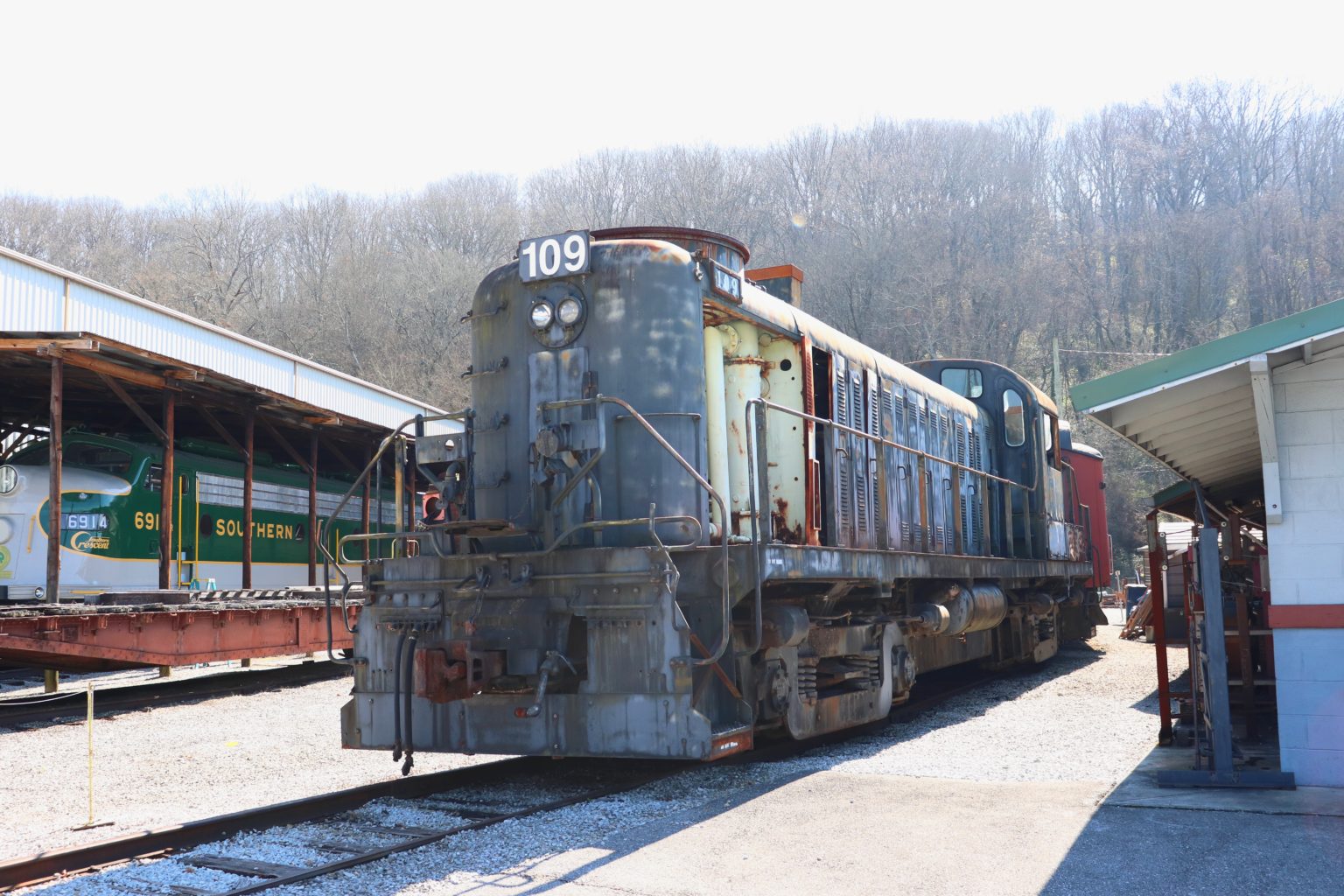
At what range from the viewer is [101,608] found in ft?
40.7

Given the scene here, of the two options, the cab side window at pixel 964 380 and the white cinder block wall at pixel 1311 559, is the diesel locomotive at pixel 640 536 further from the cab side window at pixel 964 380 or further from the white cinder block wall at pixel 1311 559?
the cab side window at pixel 964 380

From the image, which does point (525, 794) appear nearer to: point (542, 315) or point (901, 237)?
point (542, 315)

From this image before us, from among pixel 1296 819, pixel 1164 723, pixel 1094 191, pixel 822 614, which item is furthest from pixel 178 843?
pixel 1094 191

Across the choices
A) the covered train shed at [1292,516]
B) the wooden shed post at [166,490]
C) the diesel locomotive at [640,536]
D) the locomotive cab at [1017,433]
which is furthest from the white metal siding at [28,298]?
the covered train shed at [1292,516]

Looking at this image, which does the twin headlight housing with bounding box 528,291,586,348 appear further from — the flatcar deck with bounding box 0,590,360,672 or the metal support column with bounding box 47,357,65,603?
the metal support column with bounding box 47,357,65,603

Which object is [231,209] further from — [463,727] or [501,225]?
[463,727]

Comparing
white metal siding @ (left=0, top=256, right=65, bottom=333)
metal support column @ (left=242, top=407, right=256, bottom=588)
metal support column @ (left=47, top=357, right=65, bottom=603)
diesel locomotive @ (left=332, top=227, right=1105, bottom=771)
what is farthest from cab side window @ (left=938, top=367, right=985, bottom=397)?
white metal siding @ (left=0, top=256, right=65, bottom=333)

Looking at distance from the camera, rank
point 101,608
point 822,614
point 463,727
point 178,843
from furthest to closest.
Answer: point 101,608 → point 822,614 → point 463,727 → point 178,843

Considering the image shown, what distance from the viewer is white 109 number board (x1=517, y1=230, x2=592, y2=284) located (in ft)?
23.9

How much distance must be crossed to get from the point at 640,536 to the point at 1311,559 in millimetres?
4341

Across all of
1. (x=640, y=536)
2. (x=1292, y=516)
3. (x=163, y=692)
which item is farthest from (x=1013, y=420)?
(x=163, y=692)

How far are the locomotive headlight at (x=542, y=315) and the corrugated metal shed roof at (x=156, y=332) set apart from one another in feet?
24.9

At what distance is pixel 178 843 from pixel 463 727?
167cm

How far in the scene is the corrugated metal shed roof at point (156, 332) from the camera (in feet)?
48.3
